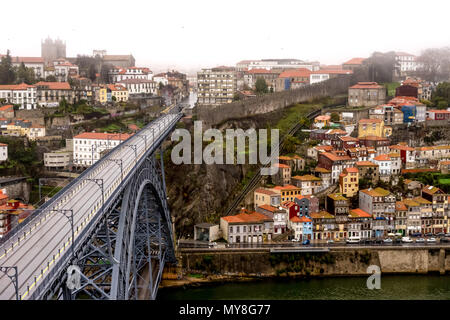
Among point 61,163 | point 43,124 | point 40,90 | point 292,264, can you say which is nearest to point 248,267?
point 292,264

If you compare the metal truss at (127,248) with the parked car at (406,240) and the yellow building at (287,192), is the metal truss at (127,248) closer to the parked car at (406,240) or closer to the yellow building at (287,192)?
the yellow building at (287,192)

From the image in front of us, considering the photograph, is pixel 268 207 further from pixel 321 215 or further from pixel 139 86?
pixel 139 86

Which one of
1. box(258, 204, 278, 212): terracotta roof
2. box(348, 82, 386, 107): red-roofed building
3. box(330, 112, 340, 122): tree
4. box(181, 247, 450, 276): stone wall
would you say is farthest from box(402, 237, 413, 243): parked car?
box(348, 82, 386, 107): red-roofed building

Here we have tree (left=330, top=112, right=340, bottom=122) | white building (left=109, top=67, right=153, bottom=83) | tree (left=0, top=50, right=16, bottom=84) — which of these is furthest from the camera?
white building (left=109, top=67, right=153, bottom=83)

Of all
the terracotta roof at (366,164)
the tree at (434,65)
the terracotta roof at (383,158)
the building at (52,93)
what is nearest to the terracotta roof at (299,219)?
the terracotta roof at (366,164)

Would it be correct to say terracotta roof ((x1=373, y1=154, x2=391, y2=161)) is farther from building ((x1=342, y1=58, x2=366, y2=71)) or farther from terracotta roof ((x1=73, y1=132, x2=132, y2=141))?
building ((x1=342, y1=58, x2=366, y2=71))
